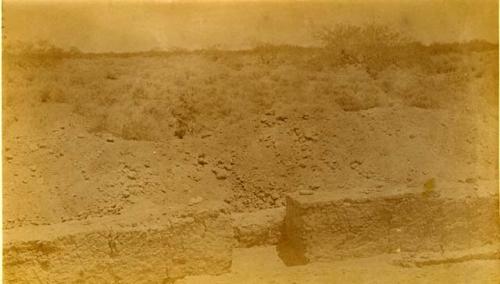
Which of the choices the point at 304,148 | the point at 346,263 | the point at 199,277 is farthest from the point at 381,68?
the point at 199,277

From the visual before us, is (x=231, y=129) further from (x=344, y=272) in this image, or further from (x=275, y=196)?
(x=344, y=272)

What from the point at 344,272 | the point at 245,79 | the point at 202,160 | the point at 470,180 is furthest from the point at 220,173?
the point at 470,180

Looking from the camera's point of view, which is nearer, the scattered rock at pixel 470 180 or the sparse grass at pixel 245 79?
the sparse grass at pixel 245 79

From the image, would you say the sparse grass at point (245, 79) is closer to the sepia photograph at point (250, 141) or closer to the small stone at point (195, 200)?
the sepia photograph at point (250, 141)

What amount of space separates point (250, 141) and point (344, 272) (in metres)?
0.32

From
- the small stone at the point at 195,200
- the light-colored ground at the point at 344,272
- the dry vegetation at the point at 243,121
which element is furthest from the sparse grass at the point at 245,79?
the light-colored ground at the point at 344,272

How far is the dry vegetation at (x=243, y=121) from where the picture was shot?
3.35 feet

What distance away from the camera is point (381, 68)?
112 cm

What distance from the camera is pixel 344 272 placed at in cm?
112

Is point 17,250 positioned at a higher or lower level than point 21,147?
lower

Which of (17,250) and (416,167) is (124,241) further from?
(416,167)

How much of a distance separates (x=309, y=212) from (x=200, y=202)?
0.68ft

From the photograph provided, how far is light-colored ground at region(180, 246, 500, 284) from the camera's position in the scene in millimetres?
1092

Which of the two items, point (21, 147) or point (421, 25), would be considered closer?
point (21, 147)
